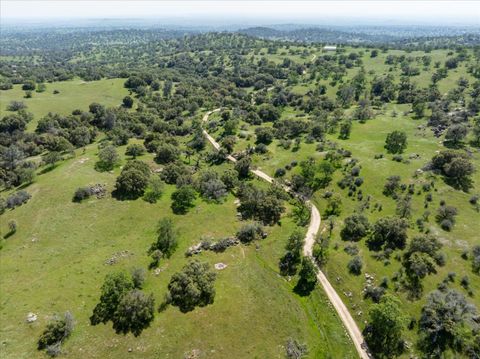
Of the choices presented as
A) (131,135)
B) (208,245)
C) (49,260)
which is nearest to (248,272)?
(208,245)

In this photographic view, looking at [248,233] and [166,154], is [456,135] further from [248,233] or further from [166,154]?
[166,154]

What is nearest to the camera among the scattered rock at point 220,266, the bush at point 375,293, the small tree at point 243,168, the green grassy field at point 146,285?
the green grassy field at point 146,285

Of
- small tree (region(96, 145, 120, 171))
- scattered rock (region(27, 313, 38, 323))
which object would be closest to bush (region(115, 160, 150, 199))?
small tree (region(96, 145, 120, 171))

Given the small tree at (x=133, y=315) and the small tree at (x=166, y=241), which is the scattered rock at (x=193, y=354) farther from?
the small tree at (x=166, y=241)

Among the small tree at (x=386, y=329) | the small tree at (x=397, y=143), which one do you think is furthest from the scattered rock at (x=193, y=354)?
the small tree at (x=397, y=143)

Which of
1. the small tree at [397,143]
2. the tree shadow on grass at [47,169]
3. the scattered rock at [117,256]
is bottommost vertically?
the scattered rock at [117,256]

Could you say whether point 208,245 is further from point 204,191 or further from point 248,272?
point 204,191

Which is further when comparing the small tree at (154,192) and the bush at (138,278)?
the small tree at (154,192)

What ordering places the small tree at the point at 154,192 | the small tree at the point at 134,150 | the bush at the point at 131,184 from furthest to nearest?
1. the small tree at the point at 134,150
2. the bush at the point at 131,184
3. the small tree at the point at 154,192
